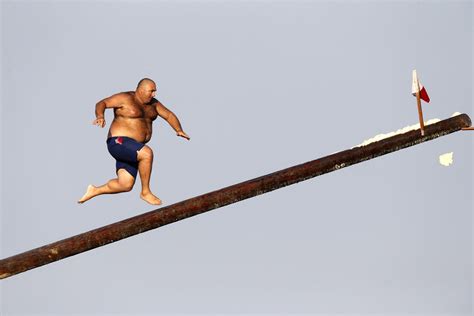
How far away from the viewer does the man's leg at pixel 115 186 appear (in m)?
8.82

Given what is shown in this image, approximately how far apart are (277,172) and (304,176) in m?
0.25

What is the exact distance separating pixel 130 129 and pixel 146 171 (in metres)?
0.44

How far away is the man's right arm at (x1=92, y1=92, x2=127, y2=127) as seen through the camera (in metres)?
8.64

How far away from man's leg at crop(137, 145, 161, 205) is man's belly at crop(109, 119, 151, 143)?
16 centimetres

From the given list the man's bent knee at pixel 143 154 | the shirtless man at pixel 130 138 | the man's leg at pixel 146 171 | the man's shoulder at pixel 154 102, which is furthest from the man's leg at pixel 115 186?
the man's shoulder at pixel 154 102

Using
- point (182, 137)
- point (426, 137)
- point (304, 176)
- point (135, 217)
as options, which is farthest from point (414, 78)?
point (135, 217)

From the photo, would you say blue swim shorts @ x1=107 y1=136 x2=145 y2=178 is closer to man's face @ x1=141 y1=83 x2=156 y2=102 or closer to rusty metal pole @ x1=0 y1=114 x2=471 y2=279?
man's face @ x1=141 y1=83 x2=156 y2=102

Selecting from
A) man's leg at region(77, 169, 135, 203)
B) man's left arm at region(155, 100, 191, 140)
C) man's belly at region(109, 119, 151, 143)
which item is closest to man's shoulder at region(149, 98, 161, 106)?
man's left arm at region(155, 100, 191, 140)

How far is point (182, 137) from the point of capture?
9.06 meters

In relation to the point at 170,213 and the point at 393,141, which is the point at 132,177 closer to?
the point at 170,213

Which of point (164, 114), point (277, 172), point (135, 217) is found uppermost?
point (164, 114)

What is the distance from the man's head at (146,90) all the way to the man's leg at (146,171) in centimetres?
49

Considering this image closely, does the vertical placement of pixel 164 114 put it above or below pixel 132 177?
above

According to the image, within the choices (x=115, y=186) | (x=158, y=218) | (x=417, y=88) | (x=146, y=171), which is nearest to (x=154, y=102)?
(x=146, y=171)
